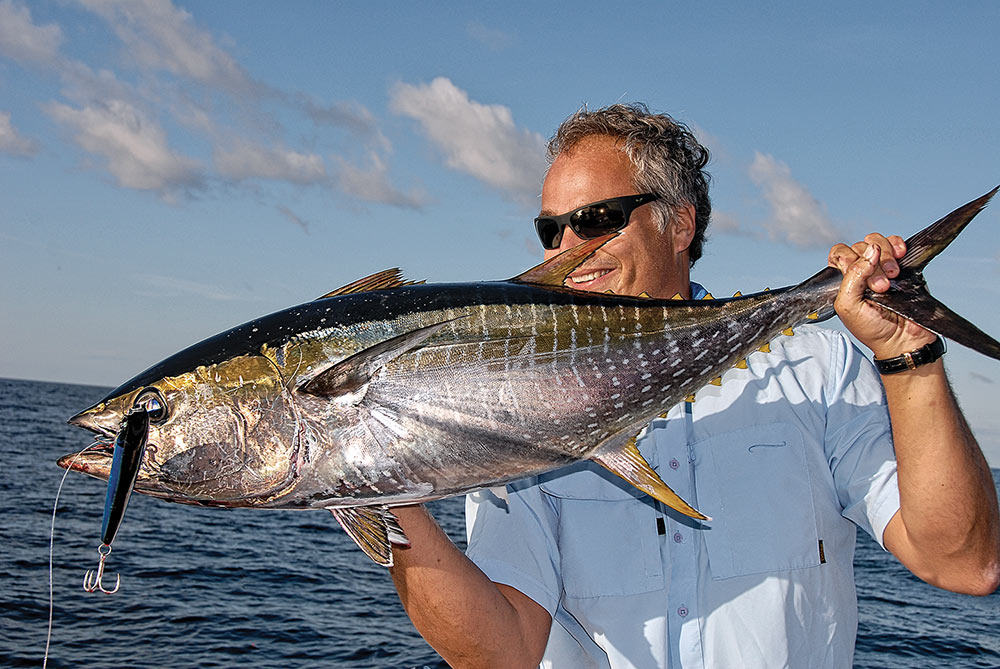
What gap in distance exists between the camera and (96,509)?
25.6 m

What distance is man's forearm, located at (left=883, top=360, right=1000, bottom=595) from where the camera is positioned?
265 cm

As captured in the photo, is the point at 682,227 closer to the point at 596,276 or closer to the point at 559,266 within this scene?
the point at 596,276

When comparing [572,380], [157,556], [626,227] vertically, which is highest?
[626,227]

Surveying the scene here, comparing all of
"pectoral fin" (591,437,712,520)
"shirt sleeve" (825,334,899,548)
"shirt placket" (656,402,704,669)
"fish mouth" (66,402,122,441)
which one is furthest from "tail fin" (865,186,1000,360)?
"fish mouth" (66,402,122,441)

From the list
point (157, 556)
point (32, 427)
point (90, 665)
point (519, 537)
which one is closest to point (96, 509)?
point (157, 556)

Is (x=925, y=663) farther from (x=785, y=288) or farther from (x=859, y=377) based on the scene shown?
(x=785, y=288)

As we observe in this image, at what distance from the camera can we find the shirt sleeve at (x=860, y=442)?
3053 mm

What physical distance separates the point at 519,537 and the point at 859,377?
158 centimetres

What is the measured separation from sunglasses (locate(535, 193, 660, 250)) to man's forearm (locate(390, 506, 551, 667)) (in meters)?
1.46

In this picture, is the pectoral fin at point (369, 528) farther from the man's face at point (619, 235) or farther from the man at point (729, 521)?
the man's face at point (619, 235)

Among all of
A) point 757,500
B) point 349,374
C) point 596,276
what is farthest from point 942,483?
point 349,374

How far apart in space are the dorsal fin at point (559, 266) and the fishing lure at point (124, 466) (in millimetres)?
1140

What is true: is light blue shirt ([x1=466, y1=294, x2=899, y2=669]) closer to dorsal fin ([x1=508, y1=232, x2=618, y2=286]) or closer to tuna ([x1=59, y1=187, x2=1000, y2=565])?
tuna ([x1=59, y1=187, x2=1000, y2=565])

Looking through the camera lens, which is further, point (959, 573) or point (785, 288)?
point (959, 573)
